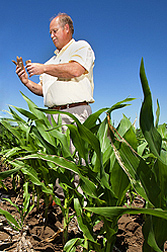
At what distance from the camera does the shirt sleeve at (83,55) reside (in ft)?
4.37

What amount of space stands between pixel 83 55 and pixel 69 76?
0.16 m

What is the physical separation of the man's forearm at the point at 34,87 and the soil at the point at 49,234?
0.85 meters

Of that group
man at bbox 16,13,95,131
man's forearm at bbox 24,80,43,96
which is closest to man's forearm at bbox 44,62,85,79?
man at bbox 16,13,95,131

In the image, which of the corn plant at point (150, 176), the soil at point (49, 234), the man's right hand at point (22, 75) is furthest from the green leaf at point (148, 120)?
the man's right hand at point (22, 75)

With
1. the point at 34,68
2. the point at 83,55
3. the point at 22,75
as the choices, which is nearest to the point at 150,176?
the point at 34,68

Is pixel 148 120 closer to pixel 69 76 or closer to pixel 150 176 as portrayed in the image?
pixel 150 176

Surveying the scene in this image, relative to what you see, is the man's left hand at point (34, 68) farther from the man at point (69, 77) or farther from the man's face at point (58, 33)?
the man's face at point (58, 33)

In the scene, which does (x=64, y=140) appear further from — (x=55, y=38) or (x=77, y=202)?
(x=55, y=38)

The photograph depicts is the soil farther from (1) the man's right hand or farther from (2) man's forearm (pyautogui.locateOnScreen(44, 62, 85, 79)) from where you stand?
(1) the man's right hand

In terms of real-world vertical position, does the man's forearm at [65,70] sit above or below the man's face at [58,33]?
below

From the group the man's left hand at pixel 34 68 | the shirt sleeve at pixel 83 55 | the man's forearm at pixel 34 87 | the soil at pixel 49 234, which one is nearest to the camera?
the soil at pixel 49 234

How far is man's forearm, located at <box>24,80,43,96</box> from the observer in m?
1.64

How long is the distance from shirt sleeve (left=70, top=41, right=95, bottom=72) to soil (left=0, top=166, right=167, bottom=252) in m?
0.81

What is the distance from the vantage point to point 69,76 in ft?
4.33
